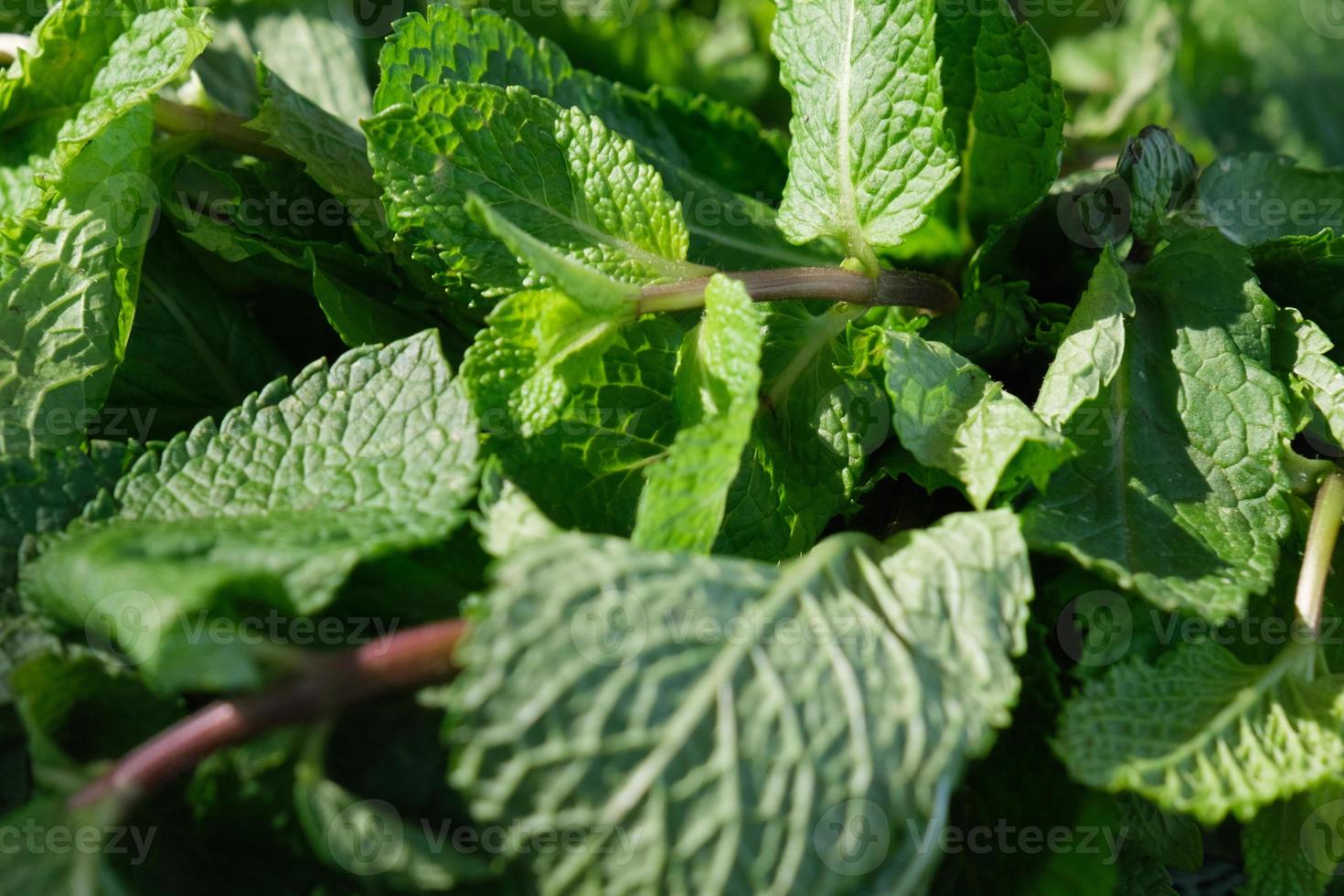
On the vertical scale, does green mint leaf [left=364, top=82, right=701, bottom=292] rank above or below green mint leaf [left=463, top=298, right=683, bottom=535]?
above

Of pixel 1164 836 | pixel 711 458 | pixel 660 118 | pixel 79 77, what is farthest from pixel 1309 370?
pixel 79 77

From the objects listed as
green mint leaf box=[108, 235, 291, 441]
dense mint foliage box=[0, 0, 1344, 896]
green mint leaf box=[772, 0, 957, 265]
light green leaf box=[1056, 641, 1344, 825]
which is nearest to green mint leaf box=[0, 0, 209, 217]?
dense mint foliage box=[0, 0, 1344, 896]

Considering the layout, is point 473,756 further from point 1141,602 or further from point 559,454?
point 1141,602

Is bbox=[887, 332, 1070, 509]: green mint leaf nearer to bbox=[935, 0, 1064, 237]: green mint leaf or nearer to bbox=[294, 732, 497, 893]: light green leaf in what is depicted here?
bbox=[935, 0, 1064, 237]: green mint leaf

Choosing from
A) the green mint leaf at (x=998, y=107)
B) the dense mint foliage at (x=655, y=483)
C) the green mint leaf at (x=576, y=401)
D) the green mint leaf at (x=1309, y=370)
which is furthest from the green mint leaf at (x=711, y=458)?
the green mint leaf at (x=1309, y=370)

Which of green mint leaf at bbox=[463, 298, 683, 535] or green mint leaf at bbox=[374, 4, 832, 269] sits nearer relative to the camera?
green mint leaf at bbox=[463, 298, 683, 535]
